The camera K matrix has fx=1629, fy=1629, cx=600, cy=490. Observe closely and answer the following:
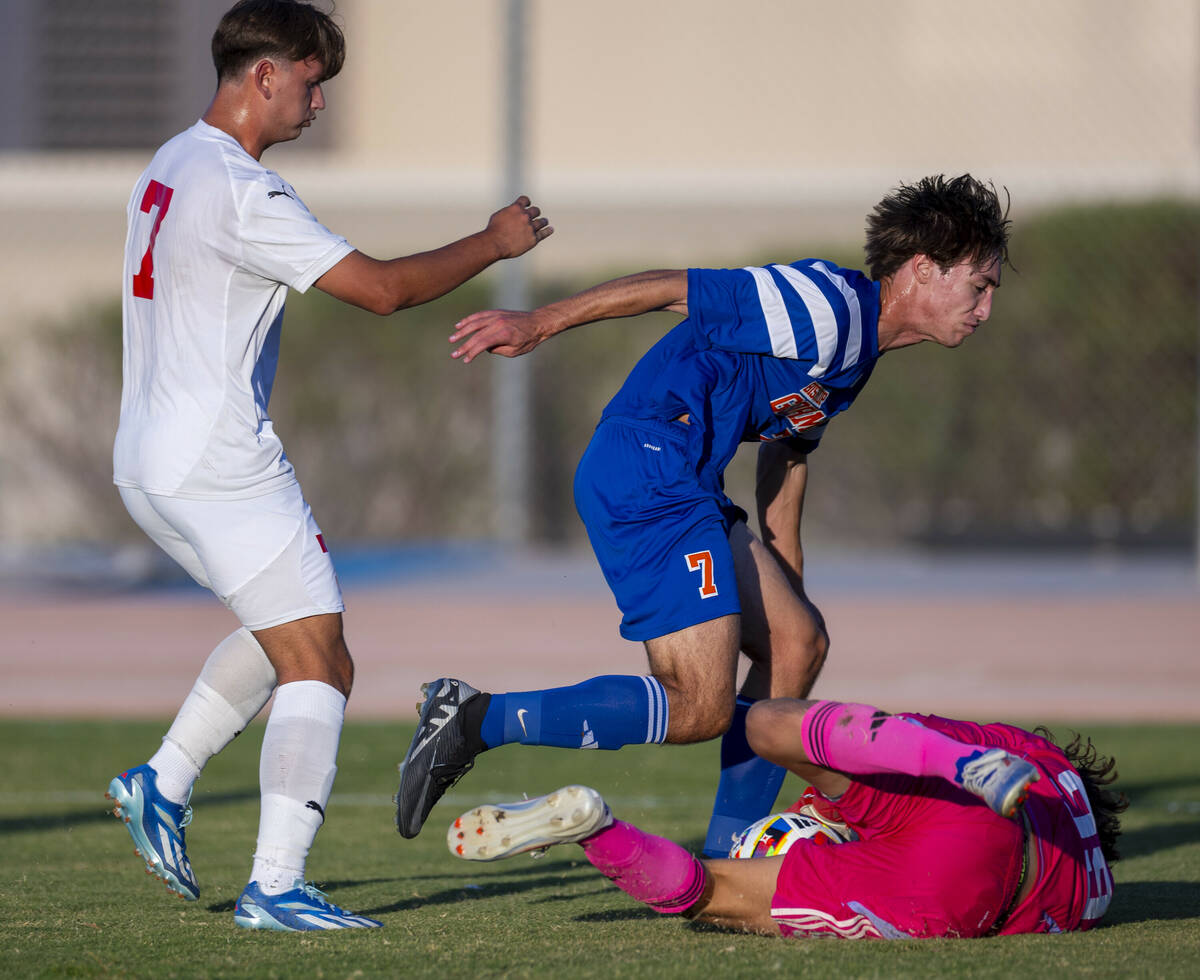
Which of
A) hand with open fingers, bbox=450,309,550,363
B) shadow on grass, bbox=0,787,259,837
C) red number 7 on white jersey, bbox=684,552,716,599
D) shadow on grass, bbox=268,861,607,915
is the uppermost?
hand with open fingers, bbox=450,309,550,363

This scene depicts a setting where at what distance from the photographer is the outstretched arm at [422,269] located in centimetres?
389

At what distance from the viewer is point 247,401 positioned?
3971mm

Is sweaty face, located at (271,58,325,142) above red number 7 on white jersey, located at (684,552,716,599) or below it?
above

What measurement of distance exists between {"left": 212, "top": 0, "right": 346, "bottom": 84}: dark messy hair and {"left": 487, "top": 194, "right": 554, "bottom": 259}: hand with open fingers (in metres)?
0.59

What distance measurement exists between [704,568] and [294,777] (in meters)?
1.14

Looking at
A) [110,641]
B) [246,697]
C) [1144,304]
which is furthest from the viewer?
[1144,304]

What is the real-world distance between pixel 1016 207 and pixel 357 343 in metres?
6.70

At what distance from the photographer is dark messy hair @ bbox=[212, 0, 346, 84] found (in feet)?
13.2

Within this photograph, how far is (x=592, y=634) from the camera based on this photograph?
38.1 feet

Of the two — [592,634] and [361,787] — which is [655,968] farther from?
[592,634]

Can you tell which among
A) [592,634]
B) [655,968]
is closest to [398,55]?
[592,634]

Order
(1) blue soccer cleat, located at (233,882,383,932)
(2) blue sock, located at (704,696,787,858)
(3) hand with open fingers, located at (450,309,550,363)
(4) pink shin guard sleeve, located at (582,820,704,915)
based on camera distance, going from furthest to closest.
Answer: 1. (2) blue sock, located at (704,696,787,858)
2. (3) hand with open fingers, located at (450,309,550,363)
3. (1) blue soccer cleat, located at (233,882,383,932)
4. (4) pink shin guard sleeve, located at (582,820,704,915)

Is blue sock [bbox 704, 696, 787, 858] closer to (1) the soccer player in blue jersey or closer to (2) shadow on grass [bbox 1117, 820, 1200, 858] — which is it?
(1) the soccer player in blue jersey

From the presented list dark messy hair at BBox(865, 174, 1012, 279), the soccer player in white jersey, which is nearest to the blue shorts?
the soccer player in white jersey
